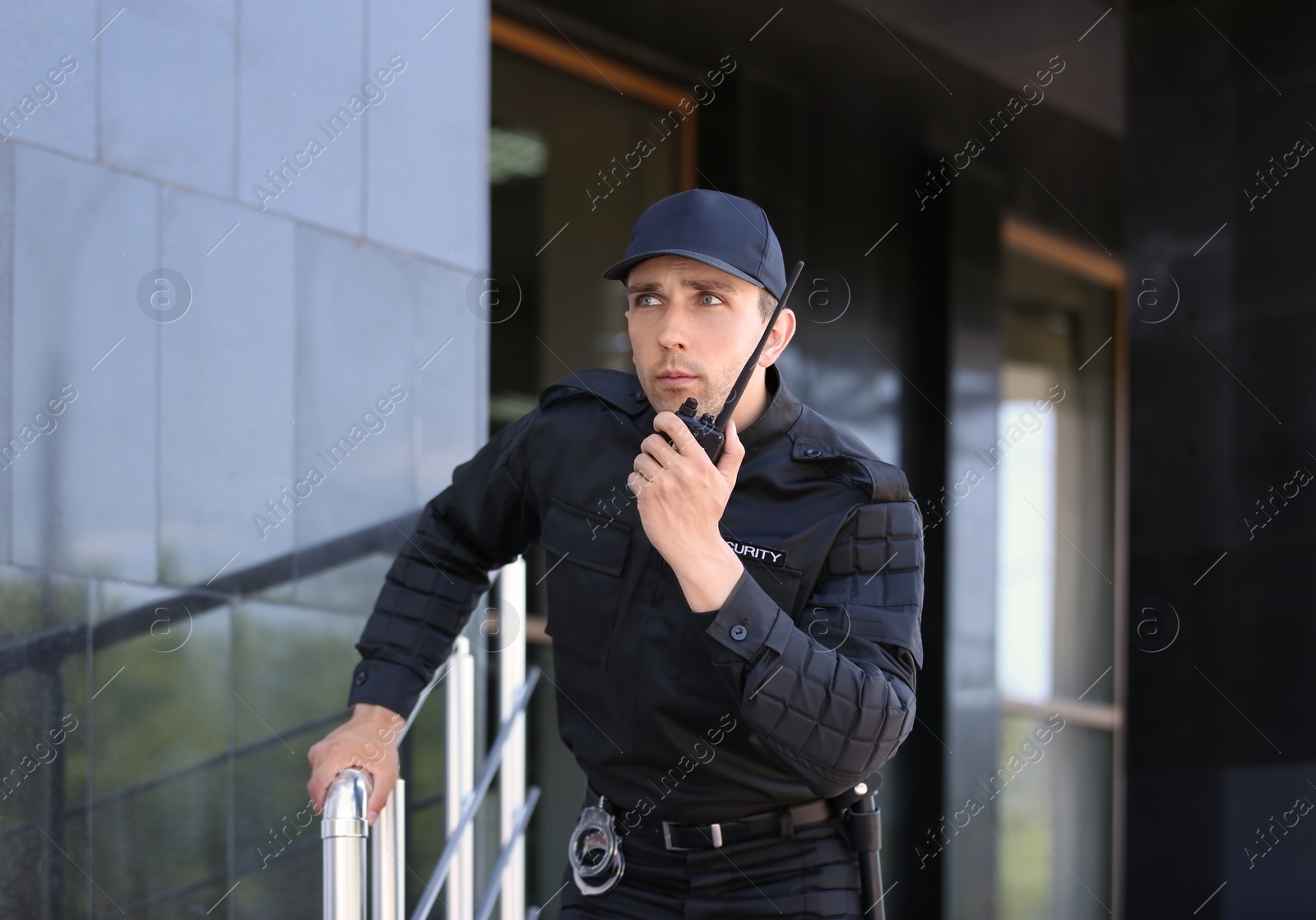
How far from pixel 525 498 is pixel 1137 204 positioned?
443 centimetres

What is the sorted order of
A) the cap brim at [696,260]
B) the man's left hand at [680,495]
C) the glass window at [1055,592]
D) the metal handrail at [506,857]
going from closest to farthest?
1. the man's left hand at [680,495]
2. the cap brim at [696,260]
3. the metal handrail at [506,857]
4. the glass window at [1055,592]

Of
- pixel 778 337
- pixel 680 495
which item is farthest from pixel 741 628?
pixel 778 337

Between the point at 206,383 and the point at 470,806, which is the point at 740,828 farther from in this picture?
the point at 206,383

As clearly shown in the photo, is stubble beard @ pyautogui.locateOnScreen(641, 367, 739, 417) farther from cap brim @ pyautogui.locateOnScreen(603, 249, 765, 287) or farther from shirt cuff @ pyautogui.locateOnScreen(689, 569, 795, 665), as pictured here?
shirt cuff @ pyautogui.locateOnScreen(689, 569, 795, 665)

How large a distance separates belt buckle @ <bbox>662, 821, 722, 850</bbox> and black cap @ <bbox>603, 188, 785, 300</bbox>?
0.87 metres

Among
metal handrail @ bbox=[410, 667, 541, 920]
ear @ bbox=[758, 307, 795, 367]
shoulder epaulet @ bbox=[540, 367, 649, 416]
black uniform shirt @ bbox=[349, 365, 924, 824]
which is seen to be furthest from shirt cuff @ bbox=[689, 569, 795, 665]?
metal handrail @ bbox=[410, 667, 541, 920]

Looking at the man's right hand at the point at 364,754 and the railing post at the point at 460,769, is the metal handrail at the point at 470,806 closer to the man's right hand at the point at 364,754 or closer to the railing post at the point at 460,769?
the railing post at the point at 460,769

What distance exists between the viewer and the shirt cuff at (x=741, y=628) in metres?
1.90

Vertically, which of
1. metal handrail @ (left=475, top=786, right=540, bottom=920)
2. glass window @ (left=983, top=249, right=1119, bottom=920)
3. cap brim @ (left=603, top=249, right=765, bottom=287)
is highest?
glass window @ (left=983, top=249, right=1119, bottom=920)

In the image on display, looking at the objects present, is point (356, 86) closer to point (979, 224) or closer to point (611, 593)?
point (611, 593)

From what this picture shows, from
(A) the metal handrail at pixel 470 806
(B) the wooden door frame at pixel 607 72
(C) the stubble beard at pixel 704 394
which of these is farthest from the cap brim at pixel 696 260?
(B) the wooden door frame at pixel 607 72

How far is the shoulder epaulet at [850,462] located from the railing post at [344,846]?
3.02 feet

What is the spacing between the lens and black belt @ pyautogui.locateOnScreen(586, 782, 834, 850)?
7.16 ft

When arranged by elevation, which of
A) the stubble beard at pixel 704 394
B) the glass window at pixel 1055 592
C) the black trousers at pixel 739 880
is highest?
the glass window at pixel 1055 592
